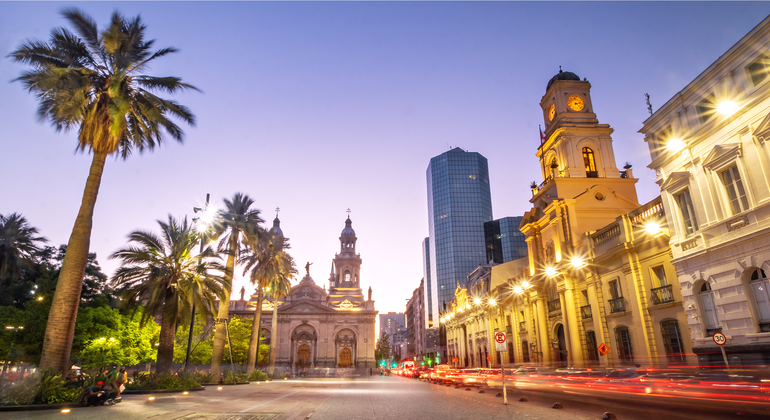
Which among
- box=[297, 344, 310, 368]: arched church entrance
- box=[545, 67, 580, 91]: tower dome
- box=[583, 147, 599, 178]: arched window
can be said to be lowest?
box=[297, 344, 310, 368]: arched church entrance

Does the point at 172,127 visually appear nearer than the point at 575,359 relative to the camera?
Yes

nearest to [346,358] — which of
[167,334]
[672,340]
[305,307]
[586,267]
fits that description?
[305,307]

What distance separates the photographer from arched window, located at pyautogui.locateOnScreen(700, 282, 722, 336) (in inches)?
608

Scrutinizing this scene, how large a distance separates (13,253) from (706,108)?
4915cm

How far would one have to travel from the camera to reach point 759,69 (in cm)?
1416

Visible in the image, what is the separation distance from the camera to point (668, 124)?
1811cm

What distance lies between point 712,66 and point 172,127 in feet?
69.2

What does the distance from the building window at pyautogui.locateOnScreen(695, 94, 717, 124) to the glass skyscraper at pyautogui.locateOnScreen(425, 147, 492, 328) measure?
321 feet

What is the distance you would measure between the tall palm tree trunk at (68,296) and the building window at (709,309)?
21.4 m

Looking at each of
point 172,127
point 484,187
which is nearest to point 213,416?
point 172,127

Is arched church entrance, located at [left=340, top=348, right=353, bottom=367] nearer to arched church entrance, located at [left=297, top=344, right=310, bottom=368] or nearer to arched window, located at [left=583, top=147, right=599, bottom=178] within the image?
arched church entrance, located at [left=297, top=344, right=310, bottom=368]

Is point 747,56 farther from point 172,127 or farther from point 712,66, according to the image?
point 172,127

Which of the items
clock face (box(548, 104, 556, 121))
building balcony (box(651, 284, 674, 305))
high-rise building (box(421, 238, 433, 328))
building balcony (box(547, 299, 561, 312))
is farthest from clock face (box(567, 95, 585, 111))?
high-rise building (box(421, 238, 433, 328))

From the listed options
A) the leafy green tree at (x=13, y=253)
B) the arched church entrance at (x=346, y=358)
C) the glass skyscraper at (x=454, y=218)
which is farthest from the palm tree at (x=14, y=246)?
the glass skyscraper at (x=454, y=218)
